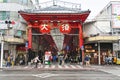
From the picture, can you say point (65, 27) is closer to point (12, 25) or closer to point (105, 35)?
point (105, 35)

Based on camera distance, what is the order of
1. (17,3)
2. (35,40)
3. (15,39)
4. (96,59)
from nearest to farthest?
(15,39) → (96,59) → (17,3) → (35,40)

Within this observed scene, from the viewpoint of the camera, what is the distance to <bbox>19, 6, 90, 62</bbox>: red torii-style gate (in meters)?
48.3

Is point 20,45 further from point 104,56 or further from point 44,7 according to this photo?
point 104,56

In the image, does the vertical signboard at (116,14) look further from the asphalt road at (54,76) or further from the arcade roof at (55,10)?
the asphalt road at (54,76)

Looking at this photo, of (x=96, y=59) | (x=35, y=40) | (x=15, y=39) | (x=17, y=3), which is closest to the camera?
(x=15, y=39)

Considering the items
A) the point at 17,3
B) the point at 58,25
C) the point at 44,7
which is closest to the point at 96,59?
the point at 58,25

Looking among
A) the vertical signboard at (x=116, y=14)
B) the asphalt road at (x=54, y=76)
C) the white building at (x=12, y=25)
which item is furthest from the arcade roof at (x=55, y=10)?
the asphalt road at (x=54, y=76)

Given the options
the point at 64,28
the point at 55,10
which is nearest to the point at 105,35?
the point at 64,28

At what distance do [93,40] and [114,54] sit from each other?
4.79 metres

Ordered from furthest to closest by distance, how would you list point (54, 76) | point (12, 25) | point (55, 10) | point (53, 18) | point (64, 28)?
1. point (12, 25)
2. point (55, 10)
3. point (53, 18)
4. point (64, 28)
5. point (54, 76)

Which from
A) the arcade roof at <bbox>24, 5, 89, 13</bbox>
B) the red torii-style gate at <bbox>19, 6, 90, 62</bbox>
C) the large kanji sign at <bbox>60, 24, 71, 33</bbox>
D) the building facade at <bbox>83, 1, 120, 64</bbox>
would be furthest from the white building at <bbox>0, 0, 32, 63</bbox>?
the building facade at <bbox>83, 1, 120, 64</bbox>

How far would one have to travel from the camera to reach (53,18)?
49906 mm

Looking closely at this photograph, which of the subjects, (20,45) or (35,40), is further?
(35,40)

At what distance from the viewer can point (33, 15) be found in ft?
160
